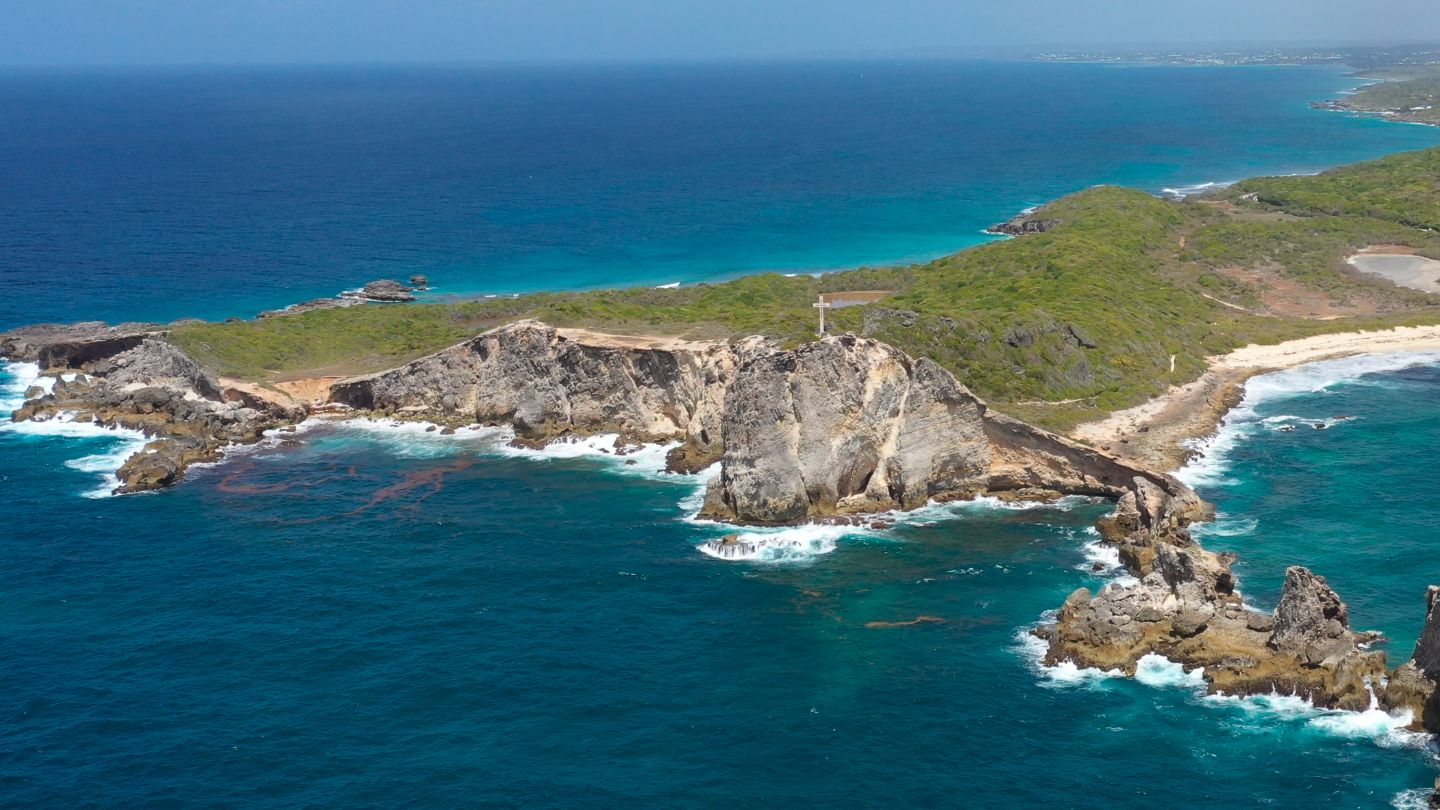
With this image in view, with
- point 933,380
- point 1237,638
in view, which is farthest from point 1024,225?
point 1237,638

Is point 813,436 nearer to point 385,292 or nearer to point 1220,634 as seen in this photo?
point 1220,634

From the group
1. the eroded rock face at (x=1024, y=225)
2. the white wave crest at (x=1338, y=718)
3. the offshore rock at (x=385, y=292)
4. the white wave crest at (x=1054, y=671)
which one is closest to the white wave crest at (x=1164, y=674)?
the white wave crest at (x=1054, y=671)

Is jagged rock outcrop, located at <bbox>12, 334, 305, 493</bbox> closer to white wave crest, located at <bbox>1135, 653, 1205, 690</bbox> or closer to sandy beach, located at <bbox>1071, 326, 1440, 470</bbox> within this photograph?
sandy beach, located at <bbox>1071, 326, 1440, 470</bbox>

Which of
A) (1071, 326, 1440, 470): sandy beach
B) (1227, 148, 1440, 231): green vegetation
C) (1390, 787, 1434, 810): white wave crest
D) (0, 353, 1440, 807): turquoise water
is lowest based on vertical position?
(1390, 787, 1434, 810): white wave crest

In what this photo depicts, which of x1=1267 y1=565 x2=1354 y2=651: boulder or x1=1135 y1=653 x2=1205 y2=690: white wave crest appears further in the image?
x1=1135 y1=653 x2=1205 y2=690: white wave crest

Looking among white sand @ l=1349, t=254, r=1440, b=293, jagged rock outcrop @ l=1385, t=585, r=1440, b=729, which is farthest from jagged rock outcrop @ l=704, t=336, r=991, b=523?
white sand @ l=1349, t=254, r=1440, b=293

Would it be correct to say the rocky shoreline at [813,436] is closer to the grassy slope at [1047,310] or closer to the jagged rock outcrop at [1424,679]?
the jagged rock outcrop at [1424,679]

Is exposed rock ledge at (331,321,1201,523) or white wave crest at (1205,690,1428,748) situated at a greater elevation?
exposed rock ledge at (331,321,1201,523)
